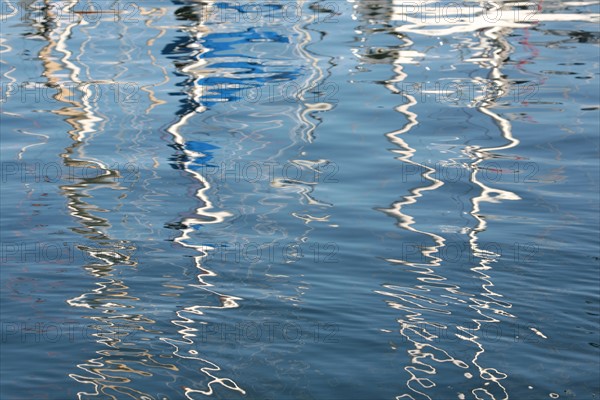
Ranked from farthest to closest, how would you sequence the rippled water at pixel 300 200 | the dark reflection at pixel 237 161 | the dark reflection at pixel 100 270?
the dark reflection at pixel 237 161
the rippled water at pixel 300 200
the dark reflection at pixel 100 270

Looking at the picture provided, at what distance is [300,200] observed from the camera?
419 inches

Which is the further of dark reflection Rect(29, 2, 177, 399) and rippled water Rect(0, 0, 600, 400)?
rippled water Rect(0, 0, 600, 400)

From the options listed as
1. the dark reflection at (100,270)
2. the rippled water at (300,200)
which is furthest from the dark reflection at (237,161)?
the dark reflection at (100,270)

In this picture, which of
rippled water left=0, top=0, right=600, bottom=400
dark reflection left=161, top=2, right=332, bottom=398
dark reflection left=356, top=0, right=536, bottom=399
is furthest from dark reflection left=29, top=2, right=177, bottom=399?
dark reflection left=356, top=0, right=536, bottom=399

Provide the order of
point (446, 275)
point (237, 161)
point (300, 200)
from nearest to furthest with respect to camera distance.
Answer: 1. point (446, 275)
2. point (300, 200)
3. point (237, 161)

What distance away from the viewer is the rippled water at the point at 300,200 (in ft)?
24.3

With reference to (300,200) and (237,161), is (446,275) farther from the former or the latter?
(237,161)

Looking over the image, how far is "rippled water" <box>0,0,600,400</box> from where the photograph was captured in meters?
7.41

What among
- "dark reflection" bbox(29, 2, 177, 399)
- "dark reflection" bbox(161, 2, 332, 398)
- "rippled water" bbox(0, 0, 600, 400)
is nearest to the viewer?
"dark reflection" bbox(29, 2, 177, 399)

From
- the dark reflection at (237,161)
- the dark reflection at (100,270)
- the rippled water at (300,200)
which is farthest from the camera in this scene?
the dark reflection at (237,161)

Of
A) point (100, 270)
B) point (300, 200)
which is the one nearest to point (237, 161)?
point (300, 200)

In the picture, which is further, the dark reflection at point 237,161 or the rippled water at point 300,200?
the dark reflection at point 237,161

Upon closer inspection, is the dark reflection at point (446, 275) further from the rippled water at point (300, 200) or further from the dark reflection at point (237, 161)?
the dark reflection at point (237, 161)

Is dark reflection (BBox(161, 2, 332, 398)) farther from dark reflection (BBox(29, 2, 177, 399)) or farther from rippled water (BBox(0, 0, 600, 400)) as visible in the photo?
dark reflection (BBox(29, 2, 177, 399))
